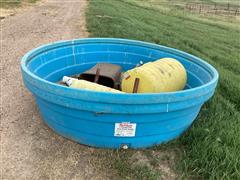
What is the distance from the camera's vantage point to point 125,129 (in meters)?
2.91

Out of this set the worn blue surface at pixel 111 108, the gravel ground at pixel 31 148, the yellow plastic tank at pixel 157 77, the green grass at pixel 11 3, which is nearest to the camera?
the worn blue surface at pixel 111 108

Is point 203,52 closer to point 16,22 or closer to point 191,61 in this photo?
point 191,61

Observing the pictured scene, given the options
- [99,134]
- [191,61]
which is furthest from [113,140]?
[191,61]

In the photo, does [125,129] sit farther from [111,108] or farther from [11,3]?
[11,3]

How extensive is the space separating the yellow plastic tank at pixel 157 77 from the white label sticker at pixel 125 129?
1.65 feet

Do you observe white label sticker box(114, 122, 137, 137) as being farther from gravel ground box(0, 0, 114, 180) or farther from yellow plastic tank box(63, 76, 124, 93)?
yellow plastic tank box(63, 76, 124, 93)

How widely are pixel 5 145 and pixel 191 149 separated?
178 cm

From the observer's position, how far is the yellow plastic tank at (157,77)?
3.27 metres

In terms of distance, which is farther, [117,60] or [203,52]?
[203,52]

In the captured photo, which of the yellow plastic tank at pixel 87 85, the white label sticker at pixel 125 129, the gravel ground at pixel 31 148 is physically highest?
the yellow plastic tank at pixel 87 85

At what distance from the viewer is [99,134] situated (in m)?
3.00

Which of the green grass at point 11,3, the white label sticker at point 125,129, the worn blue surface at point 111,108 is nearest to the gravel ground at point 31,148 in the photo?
the worn blue surface at point 111,108

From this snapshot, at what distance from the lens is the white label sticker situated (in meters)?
2.86

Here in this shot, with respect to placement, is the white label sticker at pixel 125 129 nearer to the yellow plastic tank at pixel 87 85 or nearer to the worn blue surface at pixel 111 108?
the worn blue surface at pixel 111 108
